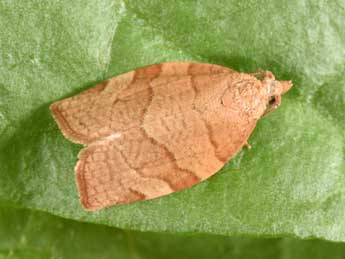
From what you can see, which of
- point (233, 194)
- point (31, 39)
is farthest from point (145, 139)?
point (31, 39)

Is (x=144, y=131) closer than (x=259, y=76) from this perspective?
Yes


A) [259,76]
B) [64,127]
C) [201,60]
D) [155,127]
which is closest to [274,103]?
[259,76]

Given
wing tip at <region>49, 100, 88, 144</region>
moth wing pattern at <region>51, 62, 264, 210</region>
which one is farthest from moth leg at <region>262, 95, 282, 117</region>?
wing tip at <region>49, 100, 88, 144</region>

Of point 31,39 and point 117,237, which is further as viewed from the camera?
point 117,237

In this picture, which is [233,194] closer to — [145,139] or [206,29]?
[145,139]

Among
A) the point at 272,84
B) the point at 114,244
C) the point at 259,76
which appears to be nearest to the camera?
the point at 272,84

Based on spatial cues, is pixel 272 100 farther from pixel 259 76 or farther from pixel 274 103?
pixel 259 76
